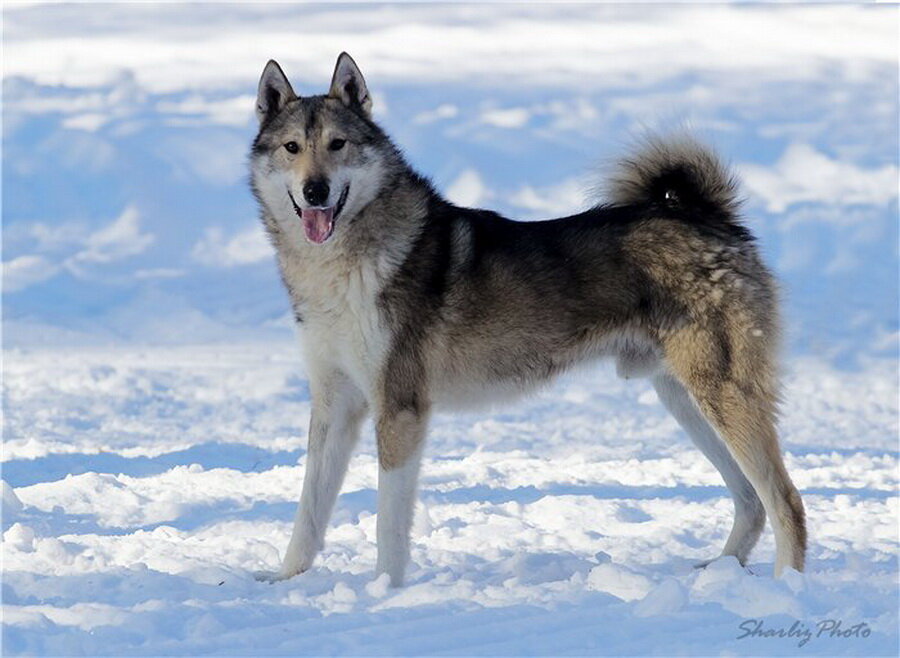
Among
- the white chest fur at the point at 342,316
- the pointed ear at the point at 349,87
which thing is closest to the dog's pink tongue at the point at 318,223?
the white chest fur at the point at 342,316

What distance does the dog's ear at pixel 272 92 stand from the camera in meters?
5.50

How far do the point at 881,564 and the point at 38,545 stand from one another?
357 cm

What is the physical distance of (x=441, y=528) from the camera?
20.7ft

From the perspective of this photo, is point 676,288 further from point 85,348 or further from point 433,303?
point 85,348

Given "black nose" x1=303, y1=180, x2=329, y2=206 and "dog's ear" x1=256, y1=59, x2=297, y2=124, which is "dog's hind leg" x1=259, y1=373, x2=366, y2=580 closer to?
"black nose" x1=303, y1=180, x2=329, y2=206

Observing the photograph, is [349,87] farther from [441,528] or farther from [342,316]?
[441,528]

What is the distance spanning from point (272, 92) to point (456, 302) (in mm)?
1162

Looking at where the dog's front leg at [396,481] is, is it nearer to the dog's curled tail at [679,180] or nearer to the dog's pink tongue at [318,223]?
the dog's pink tongue at [318,223]

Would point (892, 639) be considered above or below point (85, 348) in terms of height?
below

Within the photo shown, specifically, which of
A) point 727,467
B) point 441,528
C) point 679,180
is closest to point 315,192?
point 679,180

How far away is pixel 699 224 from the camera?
560 cm

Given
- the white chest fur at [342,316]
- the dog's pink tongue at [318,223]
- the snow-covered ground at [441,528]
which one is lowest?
the snow-covered ground at [441,528]

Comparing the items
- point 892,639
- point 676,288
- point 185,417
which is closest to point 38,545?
point 676,288

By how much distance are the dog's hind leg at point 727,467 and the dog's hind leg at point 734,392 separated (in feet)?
0.93
